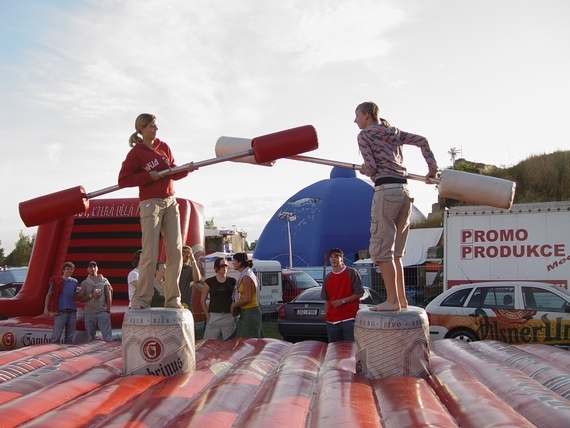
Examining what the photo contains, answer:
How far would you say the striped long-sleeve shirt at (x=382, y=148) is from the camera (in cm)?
497

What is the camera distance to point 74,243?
1085cm

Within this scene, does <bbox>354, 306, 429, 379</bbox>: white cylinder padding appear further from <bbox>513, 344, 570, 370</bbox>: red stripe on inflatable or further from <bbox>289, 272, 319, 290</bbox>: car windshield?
<bbox>289, 272, 319, 290</bbox>: car windshield

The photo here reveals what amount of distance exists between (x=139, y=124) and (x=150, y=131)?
0.11 metres

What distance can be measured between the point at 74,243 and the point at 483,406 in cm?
870

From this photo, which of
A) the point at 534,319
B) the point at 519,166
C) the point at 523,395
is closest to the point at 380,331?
the point at 523,395

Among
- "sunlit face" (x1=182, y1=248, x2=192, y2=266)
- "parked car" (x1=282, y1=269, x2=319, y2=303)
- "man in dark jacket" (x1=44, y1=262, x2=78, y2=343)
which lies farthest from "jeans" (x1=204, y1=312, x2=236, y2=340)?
"parked car" (x1=282, y1=269, x2=319, y2=303)

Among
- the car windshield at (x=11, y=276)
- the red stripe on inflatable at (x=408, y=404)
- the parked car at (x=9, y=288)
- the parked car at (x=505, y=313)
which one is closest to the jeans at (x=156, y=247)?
the red stripe on inflatable at (x=408, y=404)

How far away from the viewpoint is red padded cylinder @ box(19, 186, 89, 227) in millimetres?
5883

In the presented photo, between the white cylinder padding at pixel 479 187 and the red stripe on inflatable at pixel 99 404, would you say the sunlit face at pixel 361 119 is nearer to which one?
the white cylinder padding at pixel 479 187

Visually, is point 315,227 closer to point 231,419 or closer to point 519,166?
point 519,166

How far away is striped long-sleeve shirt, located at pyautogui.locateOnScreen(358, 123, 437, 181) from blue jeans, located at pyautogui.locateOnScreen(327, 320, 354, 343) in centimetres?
242

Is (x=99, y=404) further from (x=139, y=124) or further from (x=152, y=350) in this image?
(x=139, y=124)

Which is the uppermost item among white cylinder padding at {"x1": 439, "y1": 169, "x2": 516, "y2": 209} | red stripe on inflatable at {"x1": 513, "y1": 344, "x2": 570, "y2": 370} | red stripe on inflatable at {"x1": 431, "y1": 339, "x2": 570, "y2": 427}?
white cylinder padding at {"x1": 439, "y1": 169, "x2": 516, "y2": 209}

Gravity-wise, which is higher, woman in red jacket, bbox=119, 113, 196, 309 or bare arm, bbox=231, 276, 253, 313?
woman in red jacket, bbox=119, 113, 196, 309
